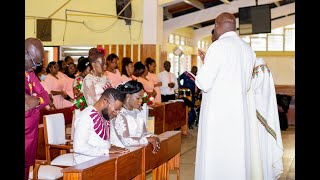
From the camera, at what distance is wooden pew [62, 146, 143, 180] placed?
3443 millimetres

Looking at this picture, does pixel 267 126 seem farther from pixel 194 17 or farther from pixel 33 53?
pixel 194 17

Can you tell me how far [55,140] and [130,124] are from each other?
1.14 meters

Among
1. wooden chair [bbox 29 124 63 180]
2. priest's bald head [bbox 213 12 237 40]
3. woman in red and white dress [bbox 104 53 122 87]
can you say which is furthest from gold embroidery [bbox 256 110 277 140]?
woman in red and white dress [bbox 104 53 122 87]

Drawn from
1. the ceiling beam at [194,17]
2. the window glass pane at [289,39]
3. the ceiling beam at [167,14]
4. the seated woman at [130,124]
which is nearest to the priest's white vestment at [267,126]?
the seated woman at [130,124]

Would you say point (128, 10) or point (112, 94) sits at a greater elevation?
point (128, 10)

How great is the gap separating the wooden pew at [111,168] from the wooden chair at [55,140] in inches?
53.5

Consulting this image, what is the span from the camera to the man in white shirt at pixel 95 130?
432 cm

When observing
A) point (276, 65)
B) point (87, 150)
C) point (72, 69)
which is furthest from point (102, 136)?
point (276, 65)

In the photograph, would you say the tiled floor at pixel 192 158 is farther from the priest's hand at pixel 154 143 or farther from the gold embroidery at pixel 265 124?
the priest's hand at pixel 154 143

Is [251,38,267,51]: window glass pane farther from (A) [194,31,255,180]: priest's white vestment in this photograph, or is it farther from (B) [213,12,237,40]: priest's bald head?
(A) [194,31,255,180]: priest's white vestment
